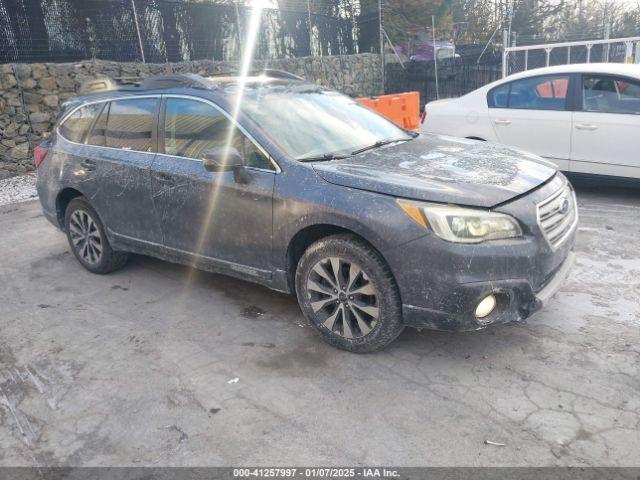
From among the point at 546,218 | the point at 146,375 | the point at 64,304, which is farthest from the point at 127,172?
the point at 546,218

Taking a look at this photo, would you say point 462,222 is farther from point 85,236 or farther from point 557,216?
point 85,236

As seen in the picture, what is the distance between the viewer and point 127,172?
14.4 feet

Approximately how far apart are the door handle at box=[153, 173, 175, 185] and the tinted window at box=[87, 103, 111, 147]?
918 millimetres

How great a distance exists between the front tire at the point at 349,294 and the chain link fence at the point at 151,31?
9.24 m

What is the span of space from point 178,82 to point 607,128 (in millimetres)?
4682

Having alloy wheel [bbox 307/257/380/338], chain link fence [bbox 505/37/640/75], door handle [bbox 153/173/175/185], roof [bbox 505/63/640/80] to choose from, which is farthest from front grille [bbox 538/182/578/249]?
chain link fence [bbox 505/37/640/75]

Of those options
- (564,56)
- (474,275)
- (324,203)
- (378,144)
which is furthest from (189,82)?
(564,56)

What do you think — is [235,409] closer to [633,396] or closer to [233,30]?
[633,396]

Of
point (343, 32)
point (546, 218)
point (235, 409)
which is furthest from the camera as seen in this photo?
point (343, 32)

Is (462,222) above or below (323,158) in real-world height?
below

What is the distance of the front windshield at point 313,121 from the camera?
3.72 m

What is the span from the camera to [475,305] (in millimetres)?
2975

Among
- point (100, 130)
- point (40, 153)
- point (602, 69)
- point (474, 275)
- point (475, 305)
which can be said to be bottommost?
point (475, 305)

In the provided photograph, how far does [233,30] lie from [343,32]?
515 cm
